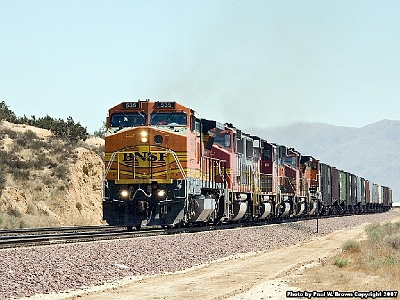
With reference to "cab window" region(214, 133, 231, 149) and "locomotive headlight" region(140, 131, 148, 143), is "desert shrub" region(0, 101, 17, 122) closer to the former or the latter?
"cab window" region(214, 133, 231, 149)

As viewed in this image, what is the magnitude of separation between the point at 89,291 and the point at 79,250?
383 centimetres

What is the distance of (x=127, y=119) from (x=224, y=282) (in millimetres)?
10841

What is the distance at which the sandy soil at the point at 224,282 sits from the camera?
38.1ft

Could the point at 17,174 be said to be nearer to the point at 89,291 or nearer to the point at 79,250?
the point at 79,250

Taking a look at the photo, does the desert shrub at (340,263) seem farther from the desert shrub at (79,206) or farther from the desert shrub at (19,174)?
the desert shrub at (19,174)

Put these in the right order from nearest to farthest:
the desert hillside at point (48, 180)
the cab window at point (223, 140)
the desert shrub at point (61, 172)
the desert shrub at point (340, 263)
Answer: the desert shrub at point (340, 263), the cab window at point (223, 140), the desert hillside at point (48, 180), the desert shrub at point (61, 172)

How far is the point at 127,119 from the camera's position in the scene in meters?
23.2

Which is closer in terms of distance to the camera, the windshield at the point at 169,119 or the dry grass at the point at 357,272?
the dry grass at the point at 357,272

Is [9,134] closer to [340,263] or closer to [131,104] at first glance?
[131,104]

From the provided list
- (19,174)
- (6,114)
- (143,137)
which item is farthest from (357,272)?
(6,114)

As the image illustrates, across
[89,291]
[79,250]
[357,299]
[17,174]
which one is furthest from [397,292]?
[17,174]

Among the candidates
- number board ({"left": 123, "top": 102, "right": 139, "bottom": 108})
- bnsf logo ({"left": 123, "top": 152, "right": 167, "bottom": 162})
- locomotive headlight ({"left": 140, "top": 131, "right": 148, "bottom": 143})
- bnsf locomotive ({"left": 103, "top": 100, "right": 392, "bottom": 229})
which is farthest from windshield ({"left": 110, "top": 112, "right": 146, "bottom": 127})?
bnsf logo ({"left": 123, "top": 152, "right": 167, "bottom": 162})

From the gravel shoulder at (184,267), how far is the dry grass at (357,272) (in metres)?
0.47

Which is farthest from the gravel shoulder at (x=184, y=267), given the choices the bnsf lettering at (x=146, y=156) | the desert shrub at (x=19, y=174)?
the desert shrub at (x=19, y=174)
